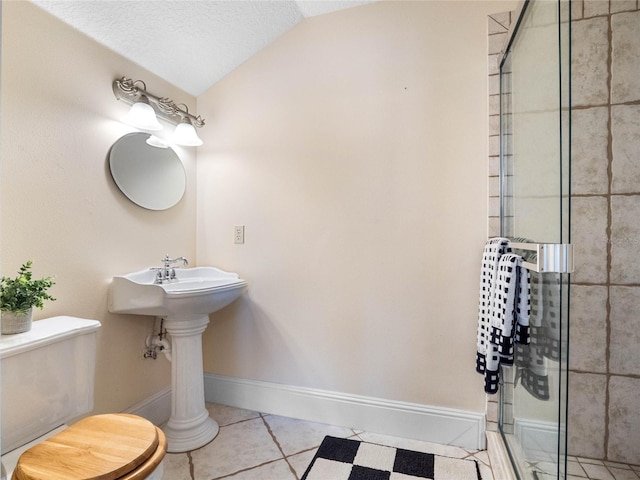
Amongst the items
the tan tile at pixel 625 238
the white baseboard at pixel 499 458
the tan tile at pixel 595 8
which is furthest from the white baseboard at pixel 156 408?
the tan tile at pixel 595 8

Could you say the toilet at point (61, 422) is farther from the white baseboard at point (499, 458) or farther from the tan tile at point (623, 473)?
the tan tile at point (623, 473)

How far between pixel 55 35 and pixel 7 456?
1.56 m

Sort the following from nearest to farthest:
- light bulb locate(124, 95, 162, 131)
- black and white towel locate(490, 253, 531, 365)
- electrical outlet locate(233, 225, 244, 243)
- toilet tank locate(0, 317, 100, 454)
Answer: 1. toilet tank locate(0, 317, 100, 454)
2. black and white towel locate(490, 253, 531, 365)
3. light bulb locate(124, 95, 162, 131)
4. electrical outlet locate(233, 225, 244, 243)

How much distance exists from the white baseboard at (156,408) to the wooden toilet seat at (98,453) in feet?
2.47

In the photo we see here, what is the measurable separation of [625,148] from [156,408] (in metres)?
2.69

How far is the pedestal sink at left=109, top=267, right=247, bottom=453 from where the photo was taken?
1.47 meters

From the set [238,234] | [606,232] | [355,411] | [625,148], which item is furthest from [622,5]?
[355,411]

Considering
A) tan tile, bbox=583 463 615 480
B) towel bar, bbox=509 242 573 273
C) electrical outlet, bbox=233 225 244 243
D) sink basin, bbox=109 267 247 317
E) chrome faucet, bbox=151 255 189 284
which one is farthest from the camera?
electrical outlet, bbox=233 225 244 243

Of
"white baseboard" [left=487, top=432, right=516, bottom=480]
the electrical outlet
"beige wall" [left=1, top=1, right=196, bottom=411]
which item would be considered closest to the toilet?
"beige wall" [left=1, top=1, right=196, bottom=411]

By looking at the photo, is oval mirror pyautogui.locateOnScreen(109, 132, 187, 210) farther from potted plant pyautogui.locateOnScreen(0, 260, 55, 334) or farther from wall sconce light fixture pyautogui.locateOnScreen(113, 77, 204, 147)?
potted plant pyautogui.locateOnScreen(0, 260, 55, 334)

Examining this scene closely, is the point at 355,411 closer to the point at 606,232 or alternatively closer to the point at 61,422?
the point at 61,422

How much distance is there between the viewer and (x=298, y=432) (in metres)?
1.71

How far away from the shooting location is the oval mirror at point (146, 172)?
1584mm

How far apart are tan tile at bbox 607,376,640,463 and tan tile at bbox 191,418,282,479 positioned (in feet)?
5.02
